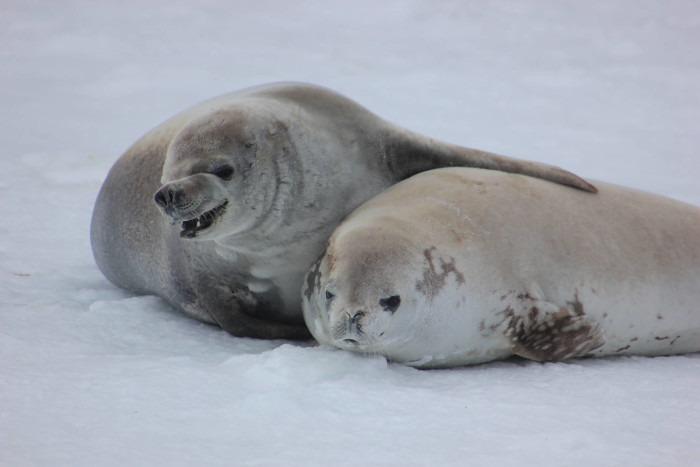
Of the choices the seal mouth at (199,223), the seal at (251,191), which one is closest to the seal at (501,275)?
the seal at (251,191)

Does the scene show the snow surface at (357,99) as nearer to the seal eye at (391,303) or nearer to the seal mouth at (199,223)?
the seal eye at (391,303)

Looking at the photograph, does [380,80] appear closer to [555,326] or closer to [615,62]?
[615,62]

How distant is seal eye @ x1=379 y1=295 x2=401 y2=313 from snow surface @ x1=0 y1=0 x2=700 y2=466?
0.59 ft

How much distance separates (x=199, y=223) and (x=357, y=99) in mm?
4121

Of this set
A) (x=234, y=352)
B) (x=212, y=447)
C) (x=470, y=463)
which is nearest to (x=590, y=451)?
(x=470, y=463)

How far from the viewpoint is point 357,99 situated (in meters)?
6.56

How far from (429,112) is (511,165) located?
3.22 metres

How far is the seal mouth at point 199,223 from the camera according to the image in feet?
8.49

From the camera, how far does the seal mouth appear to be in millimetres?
2588

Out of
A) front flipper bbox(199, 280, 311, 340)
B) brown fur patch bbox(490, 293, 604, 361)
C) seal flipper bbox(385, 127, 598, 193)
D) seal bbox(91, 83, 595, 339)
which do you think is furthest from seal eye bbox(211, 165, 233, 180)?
brown fur patch bbox(490, 293, 604, 361)

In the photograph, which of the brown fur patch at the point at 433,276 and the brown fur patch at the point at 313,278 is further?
the brown fur patch at the point at 313,278

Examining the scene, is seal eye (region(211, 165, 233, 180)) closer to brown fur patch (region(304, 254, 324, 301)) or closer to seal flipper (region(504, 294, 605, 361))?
brown fur patch (region(304, 254, 324, 301))

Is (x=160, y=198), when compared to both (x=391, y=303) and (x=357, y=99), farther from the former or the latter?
(x=357, y=99)

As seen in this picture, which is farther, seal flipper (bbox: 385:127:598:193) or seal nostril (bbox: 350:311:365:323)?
seal flipper (bbox: 385:127:598:193)
